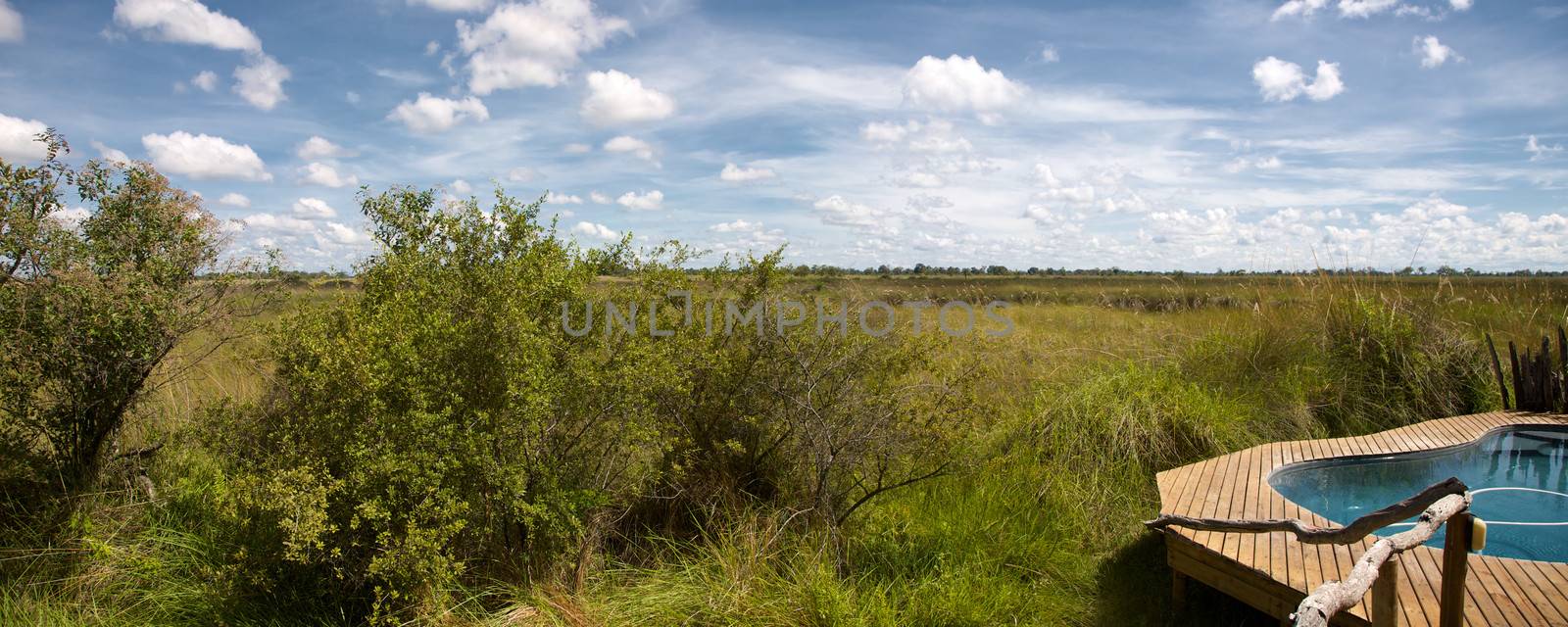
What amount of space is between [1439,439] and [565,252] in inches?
275

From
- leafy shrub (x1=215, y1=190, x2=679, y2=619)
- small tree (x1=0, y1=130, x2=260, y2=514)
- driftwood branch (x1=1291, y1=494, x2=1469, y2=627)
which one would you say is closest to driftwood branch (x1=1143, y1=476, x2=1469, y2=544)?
driftwood branch (x1=1291, y1=494, x2=1469, y2=627)

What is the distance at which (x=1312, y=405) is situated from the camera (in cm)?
768

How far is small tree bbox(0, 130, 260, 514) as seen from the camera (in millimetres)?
4688

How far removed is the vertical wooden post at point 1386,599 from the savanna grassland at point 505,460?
220 cm

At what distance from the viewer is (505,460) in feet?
13.9

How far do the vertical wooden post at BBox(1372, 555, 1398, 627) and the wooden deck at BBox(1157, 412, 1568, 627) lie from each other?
135cm

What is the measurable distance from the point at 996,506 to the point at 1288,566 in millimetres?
1766

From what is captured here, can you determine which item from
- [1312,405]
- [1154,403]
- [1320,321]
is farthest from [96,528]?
[1320,321]

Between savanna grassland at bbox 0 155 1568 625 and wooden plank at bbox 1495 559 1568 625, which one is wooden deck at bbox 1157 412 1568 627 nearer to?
wooden plank at bbox 1495 559 1568 625

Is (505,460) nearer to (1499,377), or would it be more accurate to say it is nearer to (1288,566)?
(1288,566)

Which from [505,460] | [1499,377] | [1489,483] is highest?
[1499,377]

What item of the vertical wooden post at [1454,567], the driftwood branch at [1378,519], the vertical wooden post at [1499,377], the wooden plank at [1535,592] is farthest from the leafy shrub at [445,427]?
the vertical wooden post at [1499,377]

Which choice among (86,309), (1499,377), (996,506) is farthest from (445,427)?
(1499,377)

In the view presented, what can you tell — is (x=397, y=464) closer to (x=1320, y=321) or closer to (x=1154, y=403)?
(x=1154, y=403)
